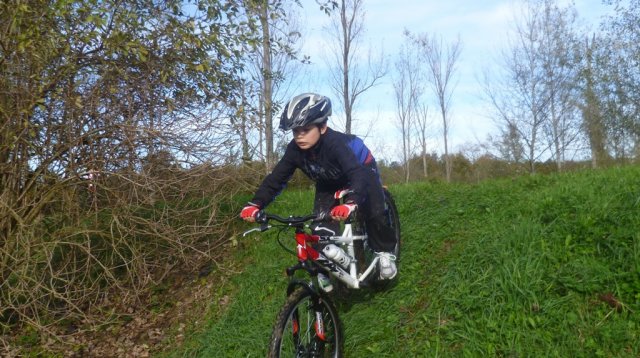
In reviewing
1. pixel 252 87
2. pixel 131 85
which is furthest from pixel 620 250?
pixel 131 85

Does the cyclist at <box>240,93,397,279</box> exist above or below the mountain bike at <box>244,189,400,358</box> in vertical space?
above

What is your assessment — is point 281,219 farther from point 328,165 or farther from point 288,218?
point 328,165

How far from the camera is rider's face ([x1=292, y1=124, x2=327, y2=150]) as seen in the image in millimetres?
3602

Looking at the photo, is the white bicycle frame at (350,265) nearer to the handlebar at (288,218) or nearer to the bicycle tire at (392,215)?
the handlebar at (288,218)

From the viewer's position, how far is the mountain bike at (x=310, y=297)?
10.6 ft

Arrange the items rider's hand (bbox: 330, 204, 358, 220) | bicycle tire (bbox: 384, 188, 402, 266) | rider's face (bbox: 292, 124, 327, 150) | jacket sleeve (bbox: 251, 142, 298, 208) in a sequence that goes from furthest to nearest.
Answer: bicycle tire (bbox: 384, 188, 402, 266)
jacket sleeve (bbox: 251, 142, 298, 208)
rider's face (bbox: 292, 124, 327, 150)
rider's hand (bbox: 330, 204, 358, 220)

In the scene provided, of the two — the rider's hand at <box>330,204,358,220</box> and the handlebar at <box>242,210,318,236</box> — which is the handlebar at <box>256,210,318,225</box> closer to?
the handlebar at <box>242,210,318,236</box>

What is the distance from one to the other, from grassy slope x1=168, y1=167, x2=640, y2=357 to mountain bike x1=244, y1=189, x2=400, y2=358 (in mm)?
498

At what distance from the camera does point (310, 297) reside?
349cm

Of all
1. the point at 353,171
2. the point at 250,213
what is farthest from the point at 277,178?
the point at 353,171

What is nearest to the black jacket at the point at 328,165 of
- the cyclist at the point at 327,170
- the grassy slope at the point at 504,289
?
the cyclist at the point at 327,170

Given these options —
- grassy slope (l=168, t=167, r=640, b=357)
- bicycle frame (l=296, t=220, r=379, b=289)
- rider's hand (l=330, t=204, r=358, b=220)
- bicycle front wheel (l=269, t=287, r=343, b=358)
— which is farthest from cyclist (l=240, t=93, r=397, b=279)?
bicycle front wheel (l=269, t=287, r=343, b=358)

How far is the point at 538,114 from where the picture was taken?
2367 centimetres

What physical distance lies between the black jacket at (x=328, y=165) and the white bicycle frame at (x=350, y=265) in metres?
0.42
